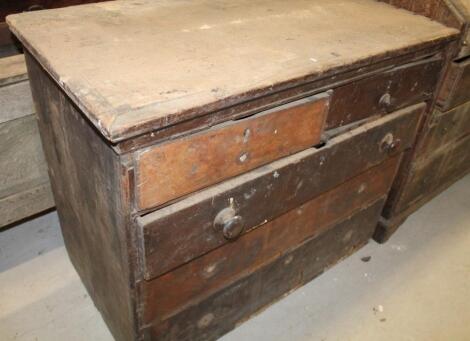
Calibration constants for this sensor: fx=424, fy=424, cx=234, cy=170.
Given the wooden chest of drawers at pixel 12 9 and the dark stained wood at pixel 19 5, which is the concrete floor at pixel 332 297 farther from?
the dark stained wood at pixel 19 5

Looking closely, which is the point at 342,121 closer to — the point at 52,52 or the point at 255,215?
the point at 255,215

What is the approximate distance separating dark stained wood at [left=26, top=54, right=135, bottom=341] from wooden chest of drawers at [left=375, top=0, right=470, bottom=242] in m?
1.09

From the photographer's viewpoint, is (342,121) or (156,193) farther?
(342,121)

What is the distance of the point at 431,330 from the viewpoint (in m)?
1.51

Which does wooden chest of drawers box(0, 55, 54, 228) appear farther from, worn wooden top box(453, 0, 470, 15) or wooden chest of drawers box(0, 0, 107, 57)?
worn wooden top box(453, 0, 470, 15)

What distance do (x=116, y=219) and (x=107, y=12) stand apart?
63 cm

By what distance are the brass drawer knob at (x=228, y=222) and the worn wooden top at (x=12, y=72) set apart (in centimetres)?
77

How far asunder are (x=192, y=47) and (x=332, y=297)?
1.08m

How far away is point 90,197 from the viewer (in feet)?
3.34

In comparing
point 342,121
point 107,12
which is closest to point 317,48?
point 342,121

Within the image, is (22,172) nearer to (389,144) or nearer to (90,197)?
(90,197)

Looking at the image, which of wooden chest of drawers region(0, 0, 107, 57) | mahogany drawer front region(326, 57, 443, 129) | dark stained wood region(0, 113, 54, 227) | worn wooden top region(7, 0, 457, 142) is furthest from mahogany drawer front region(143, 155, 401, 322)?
wooden chest of drawers region(0, 0, 107, 57)

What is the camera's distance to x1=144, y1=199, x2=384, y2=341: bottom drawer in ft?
3.84

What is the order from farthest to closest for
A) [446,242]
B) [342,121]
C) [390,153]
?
[446,242] < [390,153] < [342,121]
